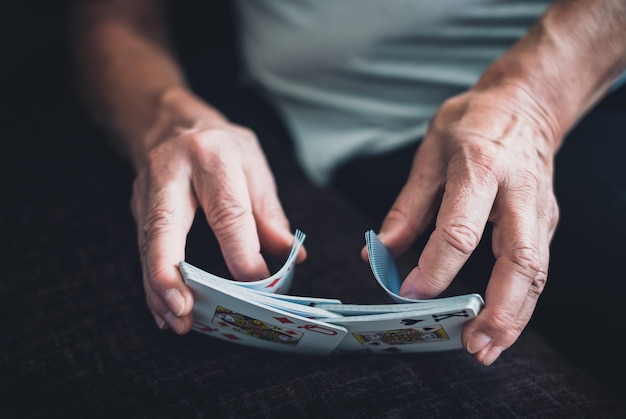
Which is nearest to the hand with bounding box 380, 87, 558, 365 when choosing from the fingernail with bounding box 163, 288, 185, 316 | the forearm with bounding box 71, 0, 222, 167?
the fingernail with bounding box 163, 288, 185, 316

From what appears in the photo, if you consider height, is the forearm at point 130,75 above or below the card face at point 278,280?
below

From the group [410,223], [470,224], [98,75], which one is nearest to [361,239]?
[410,223]

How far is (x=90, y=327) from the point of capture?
764 millimetres

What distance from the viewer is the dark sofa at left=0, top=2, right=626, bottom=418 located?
659 mm

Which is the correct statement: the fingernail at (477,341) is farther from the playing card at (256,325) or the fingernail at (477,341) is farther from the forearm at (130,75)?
the forearm at (130,75)

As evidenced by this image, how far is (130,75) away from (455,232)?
74 cm

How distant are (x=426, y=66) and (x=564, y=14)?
0.24 metres

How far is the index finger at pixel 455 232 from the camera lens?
67 cm

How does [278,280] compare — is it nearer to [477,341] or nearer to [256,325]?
[256,325]

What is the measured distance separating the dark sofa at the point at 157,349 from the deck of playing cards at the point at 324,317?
1.5 inches

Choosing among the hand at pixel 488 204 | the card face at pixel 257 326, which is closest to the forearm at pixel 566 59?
the hand at pixel 488 204

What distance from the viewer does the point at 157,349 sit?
2.39 feet

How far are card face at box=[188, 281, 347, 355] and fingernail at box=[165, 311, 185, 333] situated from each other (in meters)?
0.02

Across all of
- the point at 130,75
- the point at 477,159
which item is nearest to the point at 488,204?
the point at 477,159
